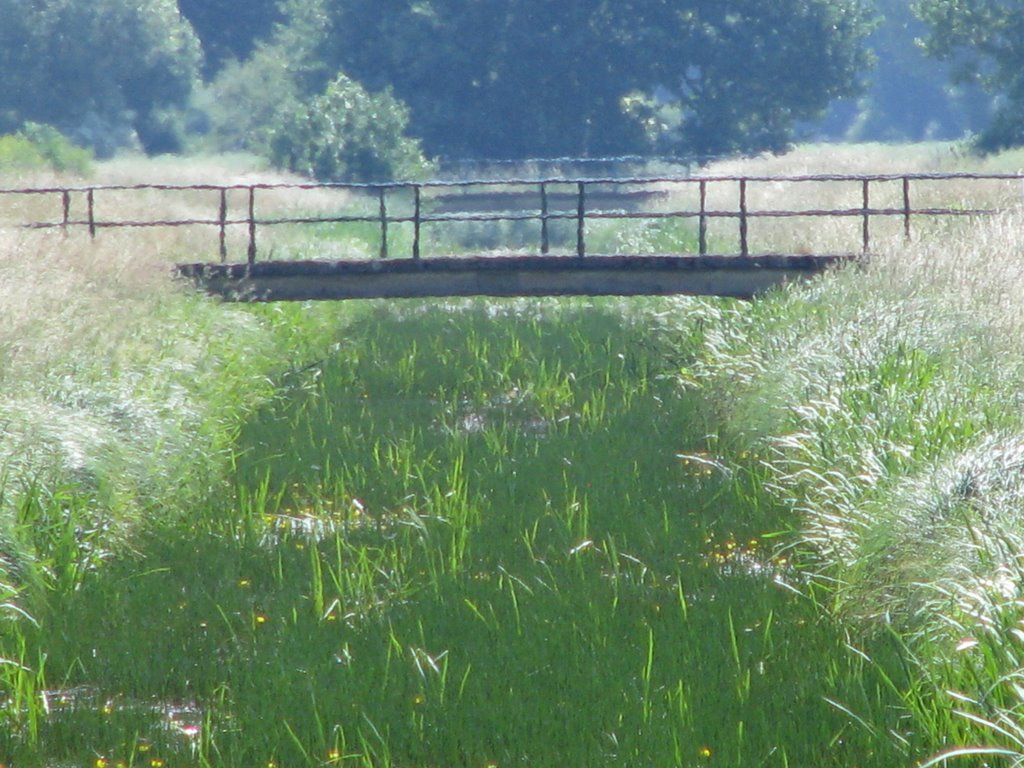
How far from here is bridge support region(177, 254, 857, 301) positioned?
16250 millimetres

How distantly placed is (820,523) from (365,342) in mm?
9870

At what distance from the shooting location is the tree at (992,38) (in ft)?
124

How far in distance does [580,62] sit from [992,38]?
1104 centimetres

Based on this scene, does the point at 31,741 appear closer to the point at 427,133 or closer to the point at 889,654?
the point at 889,654

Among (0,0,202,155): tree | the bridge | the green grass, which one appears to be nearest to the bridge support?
the bridge

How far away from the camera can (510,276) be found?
16859mm

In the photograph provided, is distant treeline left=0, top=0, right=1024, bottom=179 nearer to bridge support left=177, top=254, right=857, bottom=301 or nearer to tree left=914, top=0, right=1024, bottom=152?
tree left=914, top=0, right=1024, bottom=152

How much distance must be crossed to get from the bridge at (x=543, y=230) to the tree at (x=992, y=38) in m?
6.70

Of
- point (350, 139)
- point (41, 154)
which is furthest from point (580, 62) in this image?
point (41, 154)

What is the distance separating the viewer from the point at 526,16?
44625mm

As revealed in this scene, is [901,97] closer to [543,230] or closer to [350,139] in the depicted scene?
[350,139]

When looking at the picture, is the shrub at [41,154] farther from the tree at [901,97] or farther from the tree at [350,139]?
the tree at [901,97]

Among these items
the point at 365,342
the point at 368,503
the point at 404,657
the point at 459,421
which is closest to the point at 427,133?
the point at 365,342

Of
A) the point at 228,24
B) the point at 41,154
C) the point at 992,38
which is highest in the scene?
the point at 228,24
